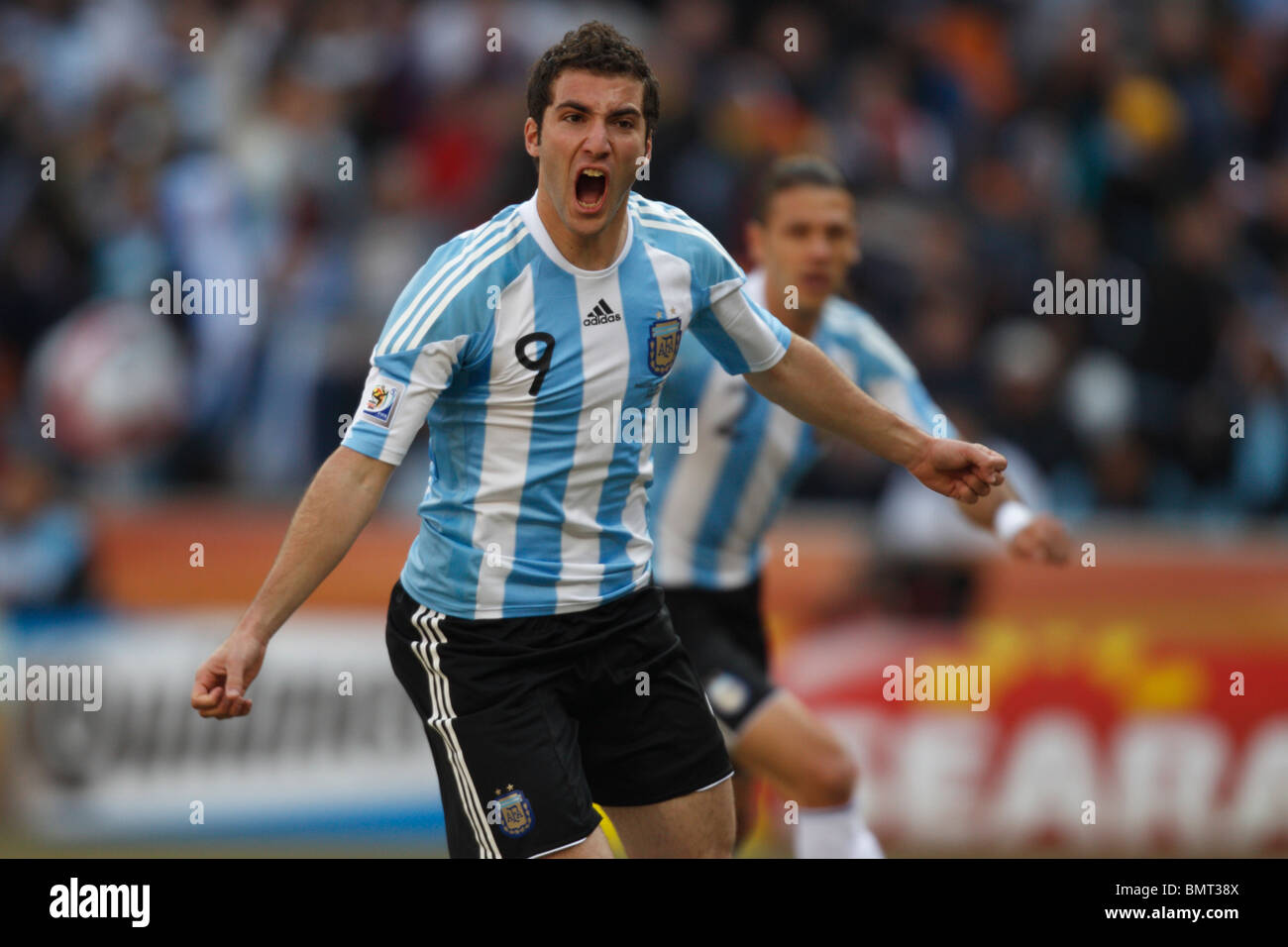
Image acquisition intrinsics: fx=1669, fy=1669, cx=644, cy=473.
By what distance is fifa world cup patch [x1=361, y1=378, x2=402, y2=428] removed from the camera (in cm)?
445

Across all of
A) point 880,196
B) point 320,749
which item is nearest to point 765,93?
point 880,196

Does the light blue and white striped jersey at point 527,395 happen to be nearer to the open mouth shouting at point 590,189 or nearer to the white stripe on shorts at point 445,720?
the white stripe on shorts at point 445,720

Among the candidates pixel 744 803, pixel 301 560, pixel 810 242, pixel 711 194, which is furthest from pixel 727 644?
pixel 711 194

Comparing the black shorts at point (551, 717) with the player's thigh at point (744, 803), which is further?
the player's thigh at point (744, 803)

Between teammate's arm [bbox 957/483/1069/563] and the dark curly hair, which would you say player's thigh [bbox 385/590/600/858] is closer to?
the dark curly hair

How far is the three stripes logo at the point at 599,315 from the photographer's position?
4703 millimetres

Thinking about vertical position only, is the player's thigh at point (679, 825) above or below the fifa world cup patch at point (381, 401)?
below

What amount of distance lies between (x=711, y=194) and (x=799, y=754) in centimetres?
546

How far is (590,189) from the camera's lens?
15.2 feet

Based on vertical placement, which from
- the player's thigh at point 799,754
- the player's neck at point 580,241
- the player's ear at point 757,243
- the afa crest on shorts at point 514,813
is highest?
the player's ear at point 757,243

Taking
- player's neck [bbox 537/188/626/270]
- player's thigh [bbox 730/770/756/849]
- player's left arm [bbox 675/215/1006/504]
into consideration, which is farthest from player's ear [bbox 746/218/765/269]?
player's neck [bbox 537/188/626/270]

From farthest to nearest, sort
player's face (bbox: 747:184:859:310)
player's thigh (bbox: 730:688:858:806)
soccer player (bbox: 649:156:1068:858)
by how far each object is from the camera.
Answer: player's face (bbox: 747:184:859:310), soccer player (bbox: 649:156:1068:858), player's thigh (bbox: 730:688:858:806)

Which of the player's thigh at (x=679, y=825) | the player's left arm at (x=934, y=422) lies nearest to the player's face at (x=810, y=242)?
the player's left arm at (x=934, y=422)

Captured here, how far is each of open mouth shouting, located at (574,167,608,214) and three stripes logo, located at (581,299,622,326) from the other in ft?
0.91
